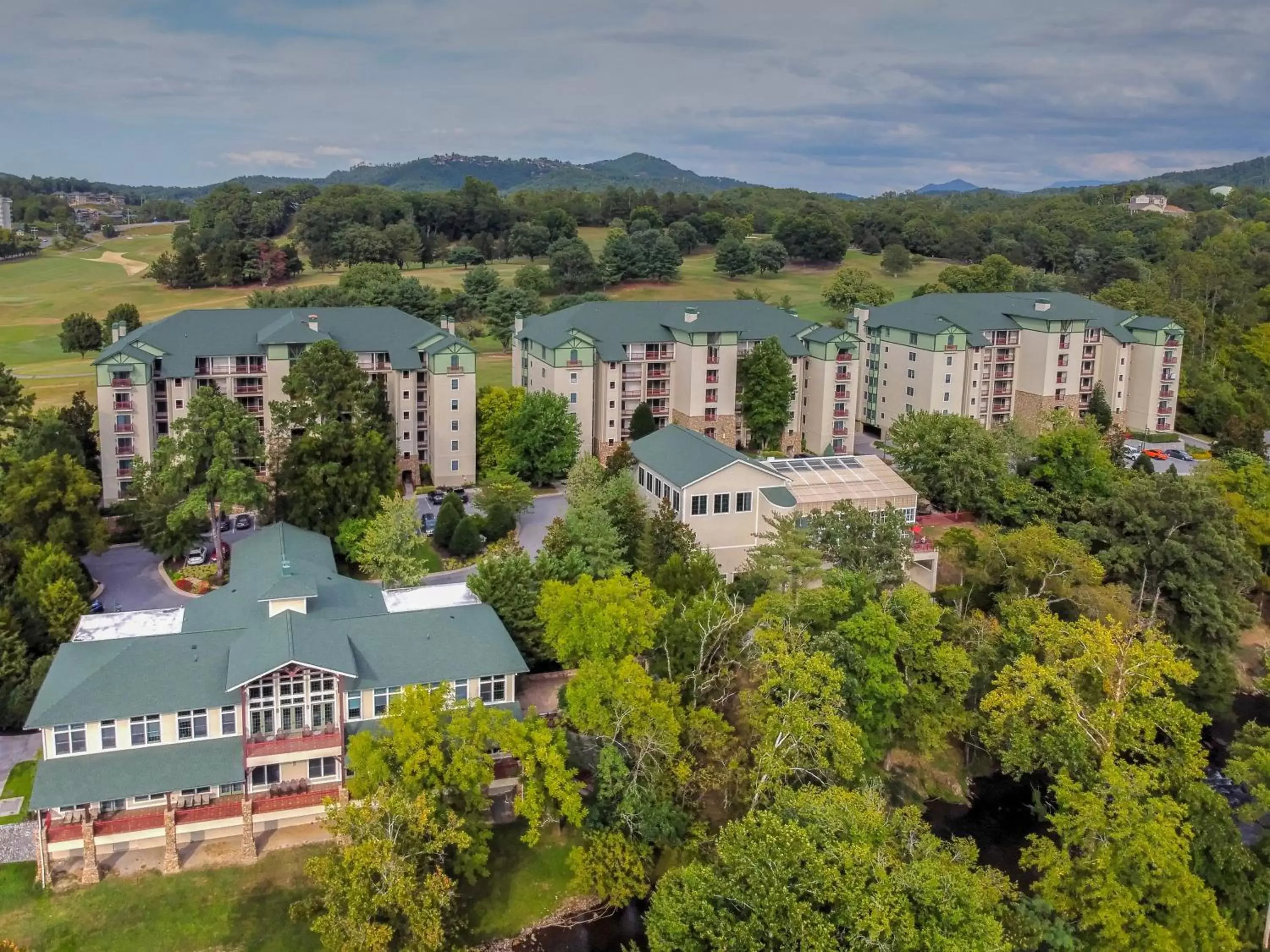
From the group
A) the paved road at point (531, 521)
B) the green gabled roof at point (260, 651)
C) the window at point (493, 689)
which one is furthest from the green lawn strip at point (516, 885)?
the paved road at point (531, 521)

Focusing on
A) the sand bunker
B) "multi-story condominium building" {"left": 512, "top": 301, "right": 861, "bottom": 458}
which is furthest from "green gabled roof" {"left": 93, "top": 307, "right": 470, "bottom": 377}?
the sand bunker

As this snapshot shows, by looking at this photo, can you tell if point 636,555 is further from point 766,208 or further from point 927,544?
point 766,208

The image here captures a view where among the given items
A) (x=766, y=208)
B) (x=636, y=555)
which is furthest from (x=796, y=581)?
(x=766, y=208)

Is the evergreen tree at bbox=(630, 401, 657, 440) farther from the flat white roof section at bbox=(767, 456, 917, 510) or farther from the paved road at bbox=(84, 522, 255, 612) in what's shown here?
the paved road at bbox=(84, 522, 255, 612)

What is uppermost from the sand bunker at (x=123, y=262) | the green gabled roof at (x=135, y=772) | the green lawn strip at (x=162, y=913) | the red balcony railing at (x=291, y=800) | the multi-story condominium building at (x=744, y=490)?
the sand bunker at (x=123, y=262)

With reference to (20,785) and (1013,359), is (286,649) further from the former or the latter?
(1013,359)

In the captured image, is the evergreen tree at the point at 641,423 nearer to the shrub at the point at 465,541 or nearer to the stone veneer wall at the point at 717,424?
the stone veneer wall at the point at 717,424
